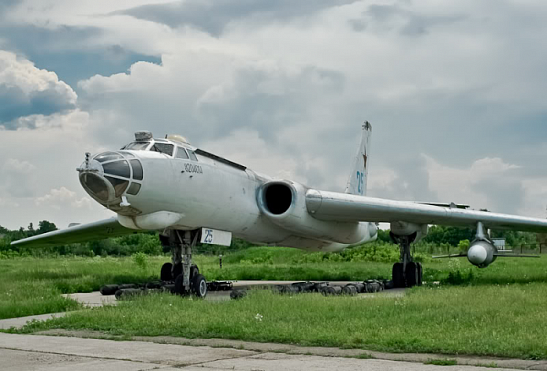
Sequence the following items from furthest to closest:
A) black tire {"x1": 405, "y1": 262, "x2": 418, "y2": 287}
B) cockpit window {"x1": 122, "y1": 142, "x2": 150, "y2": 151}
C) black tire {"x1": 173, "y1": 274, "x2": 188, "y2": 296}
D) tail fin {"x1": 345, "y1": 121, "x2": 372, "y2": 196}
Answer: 1. tail fin {"x1": 345, "y1": 121, "x2": 372, "y2": 196}
2. black tire {"x1": 405, "y1": 262, "x2": 418, "y2": 287}
3. black tire {"x1": 173, "y1": 274, "x2": 188, "y2": 296}
4. cockpit window {"x1": 122, "y1": 142, "x2": 150, "y2": 151}

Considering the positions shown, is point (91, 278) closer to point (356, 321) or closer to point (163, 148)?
point (163, 148)

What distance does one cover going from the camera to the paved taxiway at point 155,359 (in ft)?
19.6

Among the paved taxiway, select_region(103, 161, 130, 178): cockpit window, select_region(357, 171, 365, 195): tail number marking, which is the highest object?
select_region(357, 171, 365, 195): tail number marking

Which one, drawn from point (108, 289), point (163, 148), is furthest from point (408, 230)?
point (163, 148)

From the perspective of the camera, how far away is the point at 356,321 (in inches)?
329

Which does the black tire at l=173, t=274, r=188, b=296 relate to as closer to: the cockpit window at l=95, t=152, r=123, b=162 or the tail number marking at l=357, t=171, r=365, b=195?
the cockpit window at l=95, t=152, r=123, b=162

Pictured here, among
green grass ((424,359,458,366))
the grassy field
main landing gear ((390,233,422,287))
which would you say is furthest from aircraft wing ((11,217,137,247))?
green grass ((424,359,458,366))

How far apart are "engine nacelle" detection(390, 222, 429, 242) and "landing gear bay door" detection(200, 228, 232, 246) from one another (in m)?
5.72

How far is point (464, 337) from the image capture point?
699 cm

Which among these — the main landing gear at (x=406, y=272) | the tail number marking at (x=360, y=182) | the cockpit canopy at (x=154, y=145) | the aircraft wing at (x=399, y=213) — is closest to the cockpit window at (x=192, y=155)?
the cockpit canopy at (x=154, y=145)

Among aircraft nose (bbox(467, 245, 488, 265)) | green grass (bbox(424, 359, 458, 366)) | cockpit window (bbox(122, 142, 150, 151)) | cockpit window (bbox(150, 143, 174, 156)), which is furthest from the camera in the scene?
aircraft nose (bbox(467, 245, 488, 265))

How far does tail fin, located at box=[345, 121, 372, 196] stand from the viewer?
21.9 meters

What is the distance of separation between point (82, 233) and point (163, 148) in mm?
8464

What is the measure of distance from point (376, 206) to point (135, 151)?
699cm
